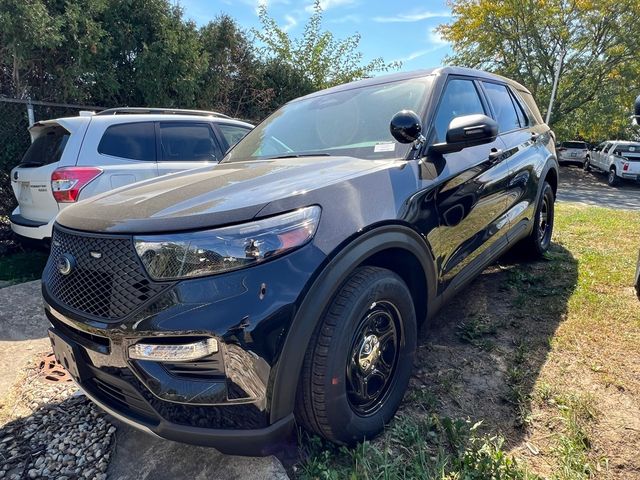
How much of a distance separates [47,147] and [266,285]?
4.02m

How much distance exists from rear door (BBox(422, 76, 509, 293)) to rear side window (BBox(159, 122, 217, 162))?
3.22 metres

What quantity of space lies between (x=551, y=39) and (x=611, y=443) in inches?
860

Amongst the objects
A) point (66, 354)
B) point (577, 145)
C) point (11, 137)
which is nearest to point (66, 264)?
point (66, 354)

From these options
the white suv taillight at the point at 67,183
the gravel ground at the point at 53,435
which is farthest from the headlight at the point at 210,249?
the white suv taillight at the point at 67,183

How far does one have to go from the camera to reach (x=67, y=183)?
3957mm

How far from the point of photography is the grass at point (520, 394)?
1826 millimetres

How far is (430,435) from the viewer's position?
2008 mm

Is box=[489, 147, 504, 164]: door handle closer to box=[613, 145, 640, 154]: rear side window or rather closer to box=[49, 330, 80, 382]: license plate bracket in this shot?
box=[49, 330, 80, 382]: license plate bracket

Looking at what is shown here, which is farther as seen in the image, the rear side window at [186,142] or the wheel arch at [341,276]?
the rear side window at [186,142]

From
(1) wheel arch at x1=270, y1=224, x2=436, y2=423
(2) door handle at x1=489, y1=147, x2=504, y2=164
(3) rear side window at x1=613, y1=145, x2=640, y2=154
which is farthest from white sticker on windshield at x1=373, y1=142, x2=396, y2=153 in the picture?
(3) rear side window at x1=613, y1=145, x2=640, y2=154

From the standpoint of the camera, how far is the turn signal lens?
145 cm

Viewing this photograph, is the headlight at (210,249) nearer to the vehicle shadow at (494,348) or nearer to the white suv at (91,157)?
the vehicle shadow at (494,348)

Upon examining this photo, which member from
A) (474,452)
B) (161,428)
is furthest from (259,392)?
(474,452)

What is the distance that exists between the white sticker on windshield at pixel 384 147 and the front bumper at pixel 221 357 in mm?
1018
